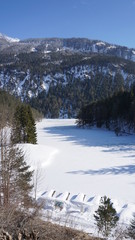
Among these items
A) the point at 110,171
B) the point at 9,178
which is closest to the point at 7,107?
the point at 9,178

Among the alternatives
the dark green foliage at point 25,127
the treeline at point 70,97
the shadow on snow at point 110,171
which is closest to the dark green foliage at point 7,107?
the dark green foliage at point 25,127

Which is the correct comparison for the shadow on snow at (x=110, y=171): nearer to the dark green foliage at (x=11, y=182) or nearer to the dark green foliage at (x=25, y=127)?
the dark green foliage at (x=11, y=182)

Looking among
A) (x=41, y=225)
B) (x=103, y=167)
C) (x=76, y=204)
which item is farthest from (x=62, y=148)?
(x=41, y=225)

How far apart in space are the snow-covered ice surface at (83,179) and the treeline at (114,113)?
1784 cm

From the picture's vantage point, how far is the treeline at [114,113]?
2194 inches

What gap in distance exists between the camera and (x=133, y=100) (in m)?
55.4

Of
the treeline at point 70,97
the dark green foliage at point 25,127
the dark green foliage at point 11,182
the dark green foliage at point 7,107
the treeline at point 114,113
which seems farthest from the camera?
the treeline at point 70,97

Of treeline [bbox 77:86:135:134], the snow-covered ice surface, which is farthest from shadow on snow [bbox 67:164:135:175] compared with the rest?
treeline [bbox 77:86:135:134]

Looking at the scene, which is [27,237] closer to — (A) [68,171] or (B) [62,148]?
(A) [68,171]

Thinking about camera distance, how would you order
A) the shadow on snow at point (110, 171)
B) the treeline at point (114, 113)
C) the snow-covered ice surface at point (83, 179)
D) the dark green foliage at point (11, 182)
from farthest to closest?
the treeline at point (114, 113)
the shadow on snow at point (110, 171)
the snow-covered ice surface at point (83, 179)
the dark green foliage at point (11, 182)

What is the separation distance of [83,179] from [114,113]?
4008 cm

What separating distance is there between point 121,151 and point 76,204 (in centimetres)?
2130

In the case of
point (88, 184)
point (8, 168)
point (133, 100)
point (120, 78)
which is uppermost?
point (120, 78)

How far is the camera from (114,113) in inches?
2354
